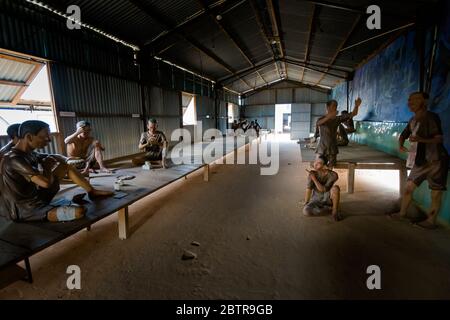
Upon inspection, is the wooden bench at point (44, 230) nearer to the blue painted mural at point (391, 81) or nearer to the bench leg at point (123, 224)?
the bench leg at point (123, 224)

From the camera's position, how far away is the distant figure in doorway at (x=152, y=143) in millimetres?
5364

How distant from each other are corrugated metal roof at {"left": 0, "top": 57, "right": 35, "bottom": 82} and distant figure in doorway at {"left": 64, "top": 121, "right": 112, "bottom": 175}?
231 cm

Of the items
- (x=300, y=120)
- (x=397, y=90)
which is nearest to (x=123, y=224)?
(x=397, y=90)

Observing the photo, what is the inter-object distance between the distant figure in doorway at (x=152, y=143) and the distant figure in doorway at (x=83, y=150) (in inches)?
34.8

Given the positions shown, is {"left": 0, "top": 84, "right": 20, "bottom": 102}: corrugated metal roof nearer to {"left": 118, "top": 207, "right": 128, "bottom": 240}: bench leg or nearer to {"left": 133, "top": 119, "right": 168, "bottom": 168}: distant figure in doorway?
{"left": 133, "top": 119, "right": 168, "bottom": 168}: distant figure in doorway

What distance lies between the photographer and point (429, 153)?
121 inches

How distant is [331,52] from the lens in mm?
8961

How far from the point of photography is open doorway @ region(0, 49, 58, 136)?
494 cm

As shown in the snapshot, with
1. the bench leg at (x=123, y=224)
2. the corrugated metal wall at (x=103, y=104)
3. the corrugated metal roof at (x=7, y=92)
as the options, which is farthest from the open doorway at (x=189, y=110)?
the bench leg at (x=123, y=224)

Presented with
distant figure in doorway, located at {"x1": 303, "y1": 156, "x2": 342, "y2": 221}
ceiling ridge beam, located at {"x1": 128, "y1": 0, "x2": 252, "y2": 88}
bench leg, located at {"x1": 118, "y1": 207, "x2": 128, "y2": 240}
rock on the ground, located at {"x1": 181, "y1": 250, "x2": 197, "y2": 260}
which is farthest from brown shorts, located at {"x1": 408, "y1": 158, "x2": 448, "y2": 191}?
ceiling ridge beam, located at {"x1": 128, "y1": 0, "x2": 252, "y2": 88}

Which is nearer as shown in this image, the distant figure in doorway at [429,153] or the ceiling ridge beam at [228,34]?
the distant figure in doorway at [429,153]

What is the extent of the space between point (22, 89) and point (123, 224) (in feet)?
18.7

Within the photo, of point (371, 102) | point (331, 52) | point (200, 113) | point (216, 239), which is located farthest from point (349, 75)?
point (216, 239)
